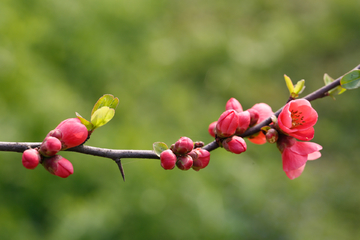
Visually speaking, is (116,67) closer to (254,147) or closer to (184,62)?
(184,62)

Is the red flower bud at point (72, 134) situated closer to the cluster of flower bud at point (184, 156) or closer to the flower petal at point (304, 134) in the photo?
the cluster of flower bud at point (184, 156)

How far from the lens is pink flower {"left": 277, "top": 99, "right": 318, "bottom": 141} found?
595 millimetres

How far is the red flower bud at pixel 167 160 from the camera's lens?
1.75ft

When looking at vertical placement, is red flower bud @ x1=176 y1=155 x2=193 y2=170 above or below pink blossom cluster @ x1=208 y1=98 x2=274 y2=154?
below

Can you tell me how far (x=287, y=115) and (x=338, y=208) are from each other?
2189 millimetres

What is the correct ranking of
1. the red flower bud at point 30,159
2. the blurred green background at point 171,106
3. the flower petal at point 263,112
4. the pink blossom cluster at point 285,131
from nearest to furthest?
the red flower bud at point 30,159
the pink blossom cluster at point 285,131
the flower petal at point 263,112
the blurred green background at point 171,106

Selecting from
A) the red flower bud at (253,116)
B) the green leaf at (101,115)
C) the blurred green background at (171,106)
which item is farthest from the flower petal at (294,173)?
the blurred green background at (171,106)

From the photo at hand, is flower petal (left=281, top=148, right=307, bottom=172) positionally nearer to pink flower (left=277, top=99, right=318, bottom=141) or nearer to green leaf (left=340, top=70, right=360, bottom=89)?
pink flower (left=277, top=99, right=318, bottom=141)

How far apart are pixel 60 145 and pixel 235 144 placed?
1.01 ft

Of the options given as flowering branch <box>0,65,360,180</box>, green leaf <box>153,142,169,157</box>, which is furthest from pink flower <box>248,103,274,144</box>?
green leaf <box>153,142,169,157</box>

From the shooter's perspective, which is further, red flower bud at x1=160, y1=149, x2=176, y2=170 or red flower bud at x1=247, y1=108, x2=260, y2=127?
red flower bud at x1=247, y1=108, x2=260, y2=127

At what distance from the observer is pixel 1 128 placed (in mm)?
1608

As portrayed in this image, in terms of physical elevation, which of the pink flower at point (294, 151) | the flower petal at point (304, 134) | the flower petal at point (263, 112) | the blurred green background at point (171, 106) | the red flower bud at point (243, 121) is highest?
the blurred green background at point (171, 106)

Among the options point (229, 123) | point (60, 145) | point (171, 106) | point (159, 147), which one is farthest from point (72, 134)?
point (171, 106)
